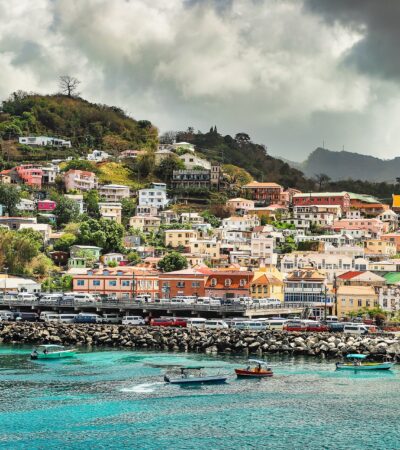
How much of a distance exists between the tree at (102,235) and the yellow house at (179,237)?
7031mm

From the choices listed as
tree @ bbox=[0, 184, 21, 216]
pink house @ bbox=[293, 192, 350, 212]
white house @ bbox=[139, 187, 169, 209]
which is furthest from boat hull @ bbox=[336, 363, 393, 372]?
pink house @ bbox=[293, 192, 350, 212]

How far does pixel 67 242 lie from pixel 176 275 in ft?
91.0

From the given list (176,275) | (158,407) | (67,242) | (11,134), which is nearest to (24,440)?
(158,407)

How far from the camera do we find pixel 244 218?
414 ft

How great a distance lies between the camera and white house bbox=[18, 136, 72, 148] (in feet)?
522

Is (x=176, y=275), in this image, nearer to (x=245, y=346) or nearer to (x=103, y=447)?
(x=245, y=346)

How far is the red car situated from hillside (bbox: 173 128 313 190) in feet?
328

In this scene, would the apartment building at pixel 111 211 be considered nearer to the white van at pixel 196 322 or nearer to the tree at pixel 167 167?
the tree at pixel 167 167

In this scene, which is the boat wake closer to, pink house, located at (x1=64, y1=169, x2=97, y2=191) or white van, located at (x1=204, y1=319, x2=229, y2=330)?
white van, located at (x1=204, y1=319, x2=229, y2=330)

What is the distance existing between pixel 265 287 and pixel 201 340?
69.3ft

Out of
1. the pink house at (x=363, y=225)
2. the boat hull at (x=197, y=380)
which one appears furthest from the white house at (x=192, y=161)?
the boat hull at (x=197, y=380)

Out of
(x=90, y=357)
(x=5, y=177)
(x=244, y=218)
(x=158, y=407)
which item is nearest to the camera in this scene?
(x=158, y=407)

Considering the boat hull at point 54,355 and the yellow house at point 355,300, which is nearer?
the boat hull at point 54,355

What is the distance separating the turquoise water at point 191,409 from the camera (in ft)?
117
